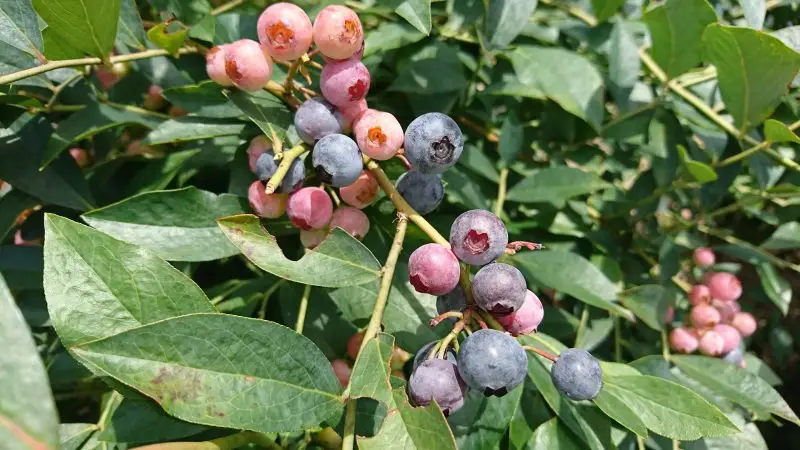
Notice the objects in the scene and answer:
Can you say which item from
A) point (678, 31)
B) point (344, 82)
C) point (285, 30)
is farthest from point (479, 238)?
point (678, 31)

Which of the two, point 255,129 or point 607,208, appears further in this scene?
point 607,208

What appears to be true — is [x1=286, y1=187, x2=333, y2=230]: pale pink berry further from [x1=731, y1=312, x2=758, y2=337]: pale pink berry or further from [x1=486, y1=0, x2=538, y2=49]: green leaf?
[x1=731, y1=312, x2=758, y2=337]: pale pink berry

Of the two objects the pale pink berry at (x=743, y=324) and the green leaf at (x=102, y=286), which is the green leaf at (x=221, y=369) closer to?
the green leaf at (x=102, y=286)

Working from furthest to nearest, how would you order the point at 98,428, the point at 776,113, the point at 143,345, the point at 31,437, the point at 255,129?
the point at 776,113
the point at 255,129
the point at 98,428
the point at 143,345
the point at 31,437

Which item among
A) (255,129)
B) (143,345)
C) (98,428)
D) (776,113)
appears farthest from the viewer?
(776,113)

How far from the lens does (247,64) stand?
0.87 metres

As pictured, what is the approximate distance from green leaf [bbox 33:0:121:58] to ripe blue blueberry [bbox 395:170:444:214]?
0.48 metres

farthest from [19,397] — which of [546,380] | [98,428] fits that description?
[546,380]

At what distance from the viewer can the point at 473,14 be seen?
1270mm

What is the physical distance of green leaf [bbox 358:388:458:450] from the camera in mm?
665

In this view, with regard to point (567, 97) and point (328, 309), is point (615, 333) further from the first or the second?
point (328, 309)

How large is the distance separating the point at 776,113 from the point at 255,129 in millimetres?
1139

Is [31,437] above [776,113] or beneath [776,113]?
above

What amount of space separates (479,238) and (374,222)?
10.9 inches
